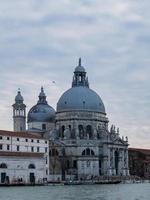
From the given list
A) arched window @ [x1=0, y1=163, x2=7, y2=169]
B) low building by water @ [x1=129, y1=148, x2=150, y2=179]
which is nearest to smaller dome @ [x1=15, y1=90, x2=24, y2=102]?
low building by water @ [x1=129, y1=148, x2=150, y2=179]

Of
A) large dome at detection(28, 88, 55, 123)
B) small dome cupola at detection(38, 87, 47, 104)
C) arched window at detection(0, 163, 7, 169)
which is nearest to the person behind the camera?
arched window at detection(0, 163, 7, 169)

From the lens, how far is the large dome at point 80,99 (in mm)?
122262

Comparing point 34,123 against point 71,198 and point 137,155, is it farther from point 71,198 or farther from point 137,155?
point 71,198

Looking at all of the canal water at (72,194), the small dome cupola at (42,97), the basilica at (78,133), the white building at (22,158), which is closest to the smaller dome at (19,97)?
the basilica at (78,133)

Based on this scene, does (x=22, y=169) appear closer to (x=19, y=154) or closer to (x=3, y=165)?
(x=19, y=154)

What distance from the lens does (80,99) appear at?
123 metres

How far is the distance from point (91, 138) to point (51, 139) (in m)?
7.50

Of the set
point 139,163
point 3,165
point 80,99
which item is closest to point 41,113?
point 80,99

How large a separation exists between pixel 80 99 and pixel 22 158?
3550 centimetres

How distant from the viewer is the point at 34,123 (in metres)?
130

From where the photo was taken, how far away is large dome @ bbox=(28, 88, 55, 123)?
129875 millimetres

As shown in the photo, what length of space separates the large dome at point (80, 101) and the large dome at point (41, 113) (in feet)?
19.8

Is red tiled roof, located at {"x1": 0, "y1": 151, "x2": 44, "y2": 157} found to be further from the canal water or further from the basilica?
the canal water

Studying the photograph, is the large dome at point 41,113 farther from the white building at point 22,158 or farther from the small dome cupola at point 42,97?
the white building at point 22,158
